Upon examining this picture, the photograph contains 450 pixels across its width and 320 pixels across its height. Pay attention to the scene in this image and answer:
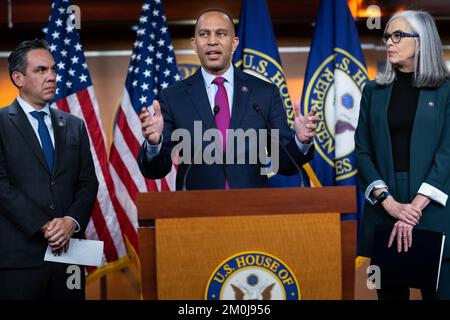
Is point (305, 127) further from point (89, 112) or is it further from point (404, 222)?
point (89, 112)

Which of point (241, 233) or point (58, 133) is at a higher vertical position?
point (58, 133)

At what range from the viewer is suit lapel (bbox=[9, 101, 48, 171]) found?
9.46ft

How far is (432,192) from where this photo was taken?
8.63 feet

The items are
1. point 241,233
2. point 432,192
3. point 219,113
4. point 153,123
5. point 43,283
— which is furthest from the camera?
point 43,283

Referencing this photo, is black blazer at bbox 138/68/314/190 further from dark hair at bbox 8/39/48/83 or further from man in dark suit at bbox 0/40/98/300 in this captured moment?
dark hair at bbox 8/39/48/83

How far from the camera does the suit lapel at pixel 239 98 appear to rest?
267 cm


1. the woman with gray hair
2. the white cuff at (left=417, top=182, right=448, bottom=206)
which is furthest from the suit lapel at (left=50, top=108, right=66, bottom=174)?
the white cuff at (left=417, top=182, right=448, bottom=206)

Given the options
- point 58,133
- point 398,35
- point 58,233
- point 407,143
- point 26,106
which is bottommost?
point 58,233

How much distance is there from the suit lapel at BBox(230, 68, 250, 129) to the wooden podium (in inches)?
29.4

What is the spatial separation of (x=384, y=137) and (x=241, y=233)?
1.07 m

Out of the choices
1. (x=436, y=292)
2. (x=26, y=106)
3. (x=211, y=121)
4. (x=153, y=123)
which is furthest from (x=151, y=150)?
(x=436, y=292)

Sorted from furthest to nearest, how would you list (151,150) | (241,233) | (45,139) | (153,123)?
(45,139)
(151,150)
(153,123)
(241,233)
